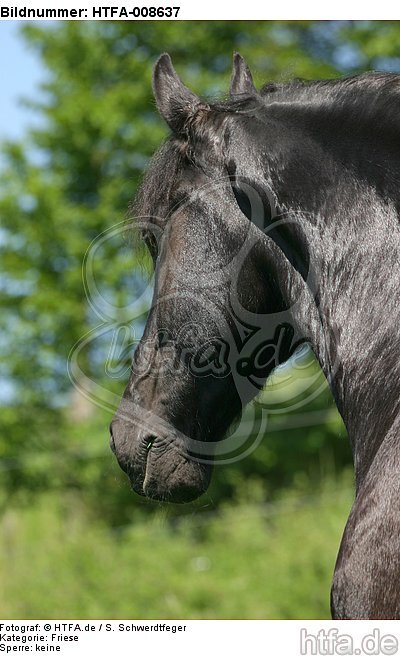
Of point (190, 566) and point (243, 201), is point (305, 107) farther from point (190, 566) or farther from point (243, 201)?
point (190, 566)

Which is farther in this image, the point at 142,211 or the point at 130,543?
the point at 130,543

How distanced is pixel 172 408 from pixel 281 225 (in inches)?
28.5

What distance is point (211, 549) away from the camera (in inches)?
489

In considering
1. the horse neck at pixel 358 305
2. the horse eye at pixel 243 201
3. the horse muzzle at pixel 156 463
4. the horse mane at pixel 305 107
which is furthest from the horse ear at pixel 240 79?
the horse muzzle at pixel 156 463

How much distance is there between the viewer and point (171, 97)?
322 cm

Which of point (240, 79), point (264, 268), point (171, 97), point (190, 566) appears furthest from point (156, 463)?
point (190, 566)

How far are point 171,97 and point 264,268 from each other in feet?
2.41

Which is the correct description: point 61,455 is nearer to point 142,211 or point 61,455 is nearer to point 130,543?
point 130,543

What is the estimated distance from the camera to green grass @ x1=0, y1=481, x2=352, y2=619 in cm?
1070

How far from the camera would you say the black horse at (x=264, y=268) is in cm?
278

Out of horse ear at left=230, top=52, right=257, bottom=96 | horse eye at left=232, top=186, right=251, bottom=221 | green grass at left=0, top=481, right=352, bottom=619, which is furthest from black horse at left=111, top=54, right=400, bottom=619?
green grass at left=0, top=481, right=352, bottom=619

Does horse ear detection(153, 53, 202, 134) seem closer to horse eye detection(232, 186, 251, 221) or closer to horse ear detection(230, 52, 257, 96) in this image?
horse ear detection(230, 52, 257, 96)
